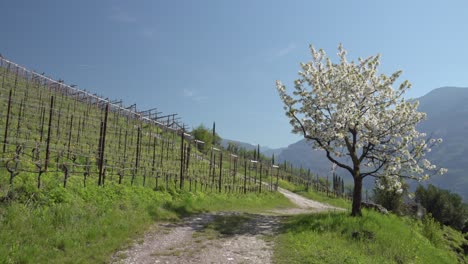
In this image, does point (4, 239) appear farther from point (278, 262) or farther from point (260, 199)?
point (260, 199)

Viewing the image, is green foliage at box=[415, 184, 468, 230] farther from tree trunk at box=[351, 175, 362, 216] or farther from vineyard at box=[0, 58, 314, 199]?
tree trunk at box=[351, 175, 362, 216]

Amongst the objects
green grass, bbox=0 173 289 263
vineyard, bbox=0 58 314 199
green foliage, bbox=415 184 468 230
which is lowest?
green foliage, bbox=415 184 468 230

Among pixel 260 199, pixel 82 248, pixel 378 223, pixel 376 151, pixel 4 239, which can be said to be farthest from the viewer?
pixel 260 199

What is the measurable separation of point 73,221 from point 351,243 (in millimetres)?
10795

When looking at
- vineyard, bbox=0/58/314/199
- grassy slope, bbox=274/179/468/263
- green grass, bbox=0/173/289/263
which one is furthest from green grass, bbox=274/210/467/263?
vineyard, bbox=0/58/314/199

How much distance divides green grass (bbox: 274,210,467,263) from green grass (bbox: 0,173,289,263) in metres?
5.57

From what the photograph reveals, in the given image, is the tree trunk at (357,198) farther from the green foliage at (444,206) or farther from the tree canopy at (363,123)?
the green foliage at (444,206)

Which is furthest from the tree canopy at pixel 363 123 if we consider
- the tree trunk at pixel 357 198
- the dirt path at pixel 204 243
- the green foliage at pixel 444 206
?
the green foliage at pixel 444 206

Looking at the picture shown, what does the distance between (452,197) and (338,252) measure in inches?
2126

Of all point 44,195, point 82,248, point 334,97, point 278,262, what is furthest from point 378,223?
point 44,195

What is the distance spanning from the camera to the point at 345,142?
20453 mm

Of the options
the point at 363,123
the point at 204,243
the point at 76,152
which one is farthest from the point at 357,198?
the point at 76,152

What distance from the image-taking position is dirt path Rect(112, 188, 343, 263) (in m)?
10.9

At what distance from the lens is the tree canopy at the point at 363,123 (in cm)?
1953
